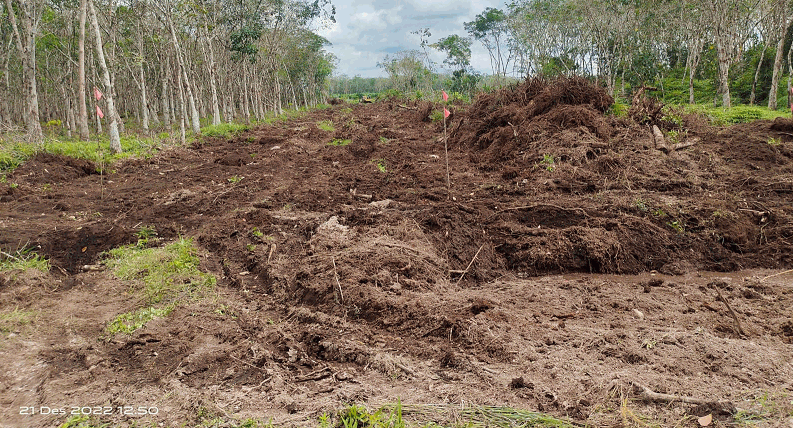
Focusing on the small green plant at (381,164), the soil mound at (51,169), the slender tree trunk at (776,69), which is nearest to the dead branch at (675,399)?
the small green plant at (381,164)

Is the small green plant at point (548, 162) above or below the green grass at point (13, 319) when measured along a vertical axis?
above

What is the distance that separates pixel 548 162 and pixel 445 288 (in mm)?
5194

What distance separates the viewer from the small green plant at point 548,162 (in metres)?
8.31

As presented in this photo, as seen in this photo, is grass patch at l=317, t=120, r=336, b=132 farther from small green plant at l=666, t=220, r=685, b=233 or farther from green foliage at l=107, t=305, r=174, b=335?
green foliage at l=107, t=305, r=174, b=335

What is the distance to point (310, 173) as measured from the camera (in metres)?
10.2

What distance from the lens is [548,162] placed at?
866cm

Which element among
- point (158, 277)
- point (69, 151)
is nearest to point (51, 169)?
point (69, 151)

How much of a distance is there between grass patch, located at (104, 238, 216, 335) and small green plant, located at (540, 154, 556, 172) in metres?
6.42

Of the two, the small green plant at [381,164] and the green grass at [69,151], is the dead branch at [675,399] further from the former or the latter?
the green grass at [69,151]

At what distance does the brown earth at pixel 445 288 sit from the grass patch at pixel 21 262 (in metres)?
0.15

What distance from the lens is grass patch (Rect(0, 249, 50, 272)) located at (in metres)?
4.81

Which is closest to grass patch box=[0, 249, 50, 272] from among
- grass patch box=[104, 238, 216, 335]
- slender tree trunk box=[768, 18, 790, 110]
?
grass patch box=[104, 238, 216, 335]

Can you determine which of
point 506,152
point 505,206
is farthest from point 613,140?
point 505,206

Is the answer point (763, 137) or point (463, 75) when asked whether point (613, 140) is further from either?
point (463, 75)
